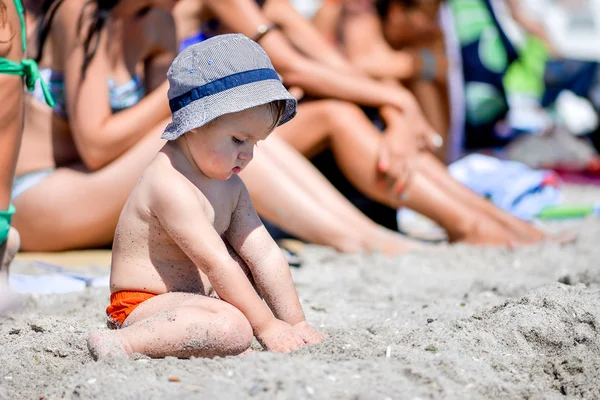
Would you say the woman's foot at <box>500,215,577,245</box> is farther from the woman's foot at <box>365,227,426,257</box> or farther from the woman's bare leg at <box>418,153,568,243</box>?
the woman's foot at <box>365,227,426,257</box>

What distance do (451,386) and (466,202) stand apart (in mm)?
2094

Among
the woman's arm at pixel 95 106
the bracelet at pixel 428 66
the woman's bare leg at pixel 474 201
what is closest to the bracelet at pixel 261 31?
the woman's arm at pixel 95 106

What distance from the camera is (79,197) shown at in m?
3.02

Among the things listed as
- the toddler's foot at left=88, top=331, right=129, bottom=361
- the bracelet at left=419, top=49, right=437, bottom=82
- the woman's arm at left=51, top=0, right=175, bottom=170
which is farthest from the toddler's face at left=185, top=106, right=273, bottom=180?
the bracelet at left=419, top=49, right=437, bottom=82

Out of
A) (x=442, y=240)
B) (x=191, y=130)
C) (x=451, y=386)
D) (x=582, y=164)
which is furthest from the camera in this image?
(x=582, y=164)

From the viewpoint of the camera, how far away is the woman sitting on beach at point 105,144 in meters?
2.88

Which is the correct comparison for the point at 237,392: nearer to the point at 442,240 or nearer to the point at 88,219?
the point at 88,219

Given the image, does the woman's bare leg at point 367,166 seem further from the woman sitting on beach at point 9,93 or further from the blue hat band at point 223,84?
the blue hat band at point 223,84

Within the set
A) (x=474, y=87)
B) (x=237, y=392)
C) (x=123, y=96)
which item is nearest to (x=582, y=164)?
(x=474, y=87)

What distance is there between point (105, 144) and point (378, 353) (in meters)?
1.59

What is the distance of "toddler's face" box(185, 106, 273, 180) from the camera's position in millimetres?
1778

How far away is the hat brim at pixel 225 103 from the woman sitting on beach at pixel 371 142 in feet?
5.65

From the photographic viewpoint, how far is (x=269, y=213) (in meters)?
3.22

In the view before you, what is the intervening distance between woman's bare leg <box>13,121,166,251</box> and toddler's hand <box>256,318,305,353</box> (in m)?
1.32
